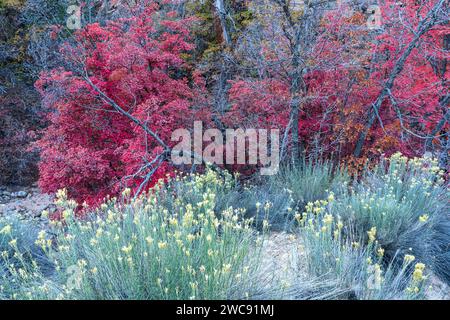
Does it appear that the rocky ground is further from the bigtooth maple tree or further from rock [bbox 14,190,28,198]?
the bigtooth maple tree

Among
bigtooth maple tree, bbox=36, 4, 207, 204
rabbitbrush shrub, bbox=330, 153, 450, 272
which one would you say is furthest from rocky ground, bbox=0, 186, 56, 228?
rabbitbrush shrub, bbox=330, 153, 450, 272

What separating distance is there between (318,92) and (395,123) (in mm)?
1897

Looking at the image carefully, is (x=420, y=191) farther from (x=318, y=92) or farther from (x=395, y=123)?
(x=395, y=123)

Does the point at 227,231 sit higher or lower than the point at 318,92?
lower

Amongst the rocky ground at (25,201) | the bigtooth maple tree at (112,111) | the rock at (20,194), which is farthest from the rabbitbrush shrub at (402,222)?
the rock at (20,194)

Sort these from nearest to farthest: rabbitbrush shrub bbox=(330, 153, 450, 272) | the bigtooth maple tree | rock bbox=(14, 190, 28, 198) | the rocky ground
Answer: rabbitbrush shrub bbox=(330, 153, 450, 272) < the bigtooth maple tree < the rocky ground < rock bbox=(14, 190, 28, 198)

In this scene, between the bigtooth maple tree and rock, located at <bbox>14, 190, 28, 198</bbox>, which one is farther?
rock, located at <bbox>14, 190, 28, 198</bbox>

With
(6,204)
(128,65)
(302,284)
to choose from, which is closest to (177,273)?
(302,284)

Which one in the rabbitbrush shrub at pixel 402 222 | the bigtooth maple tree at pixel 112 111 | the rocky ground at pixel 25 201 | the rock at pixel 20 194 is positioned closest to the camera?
the rabbitbrush shrub at pixel 402 222

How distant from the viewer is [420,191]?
396 centimetres

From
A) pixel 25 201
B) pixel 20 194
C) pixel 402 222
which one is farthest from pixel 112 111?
pixel 20 194

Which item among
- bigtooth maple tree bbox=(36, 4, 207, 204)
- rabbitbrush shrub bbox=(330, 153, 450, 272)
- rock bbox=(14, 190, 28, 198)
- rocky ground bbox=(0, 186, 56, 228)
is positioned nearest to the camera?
rabbitbrush shrub bbox=(330, 153, 450, 272)

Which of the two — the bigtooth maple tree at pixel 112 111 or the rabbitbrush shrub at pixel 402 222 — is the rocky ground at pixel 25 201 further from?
the rabbitbrush shrub at pixel 402 222

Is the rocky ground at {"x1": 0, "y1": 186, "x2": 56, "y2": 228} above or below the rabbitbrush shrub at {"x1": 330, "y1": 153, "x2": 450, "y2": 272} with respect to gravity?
below
